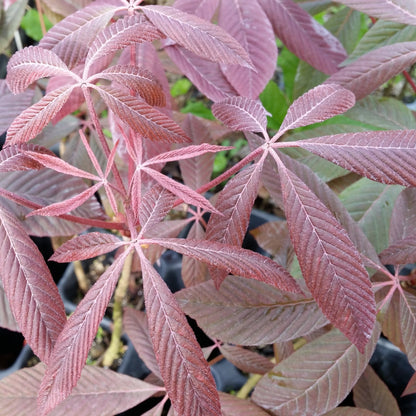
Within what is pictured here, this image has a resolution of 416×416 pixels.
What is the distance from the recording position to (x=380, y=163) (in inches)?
20.6

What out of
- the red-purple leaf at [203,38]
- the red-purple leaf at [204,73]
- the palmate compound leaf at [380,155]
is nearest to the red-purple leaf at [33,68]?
the red-purple leaf at [203,38]

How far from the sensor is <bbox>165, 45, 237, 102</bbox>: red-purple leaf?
78 centimetres

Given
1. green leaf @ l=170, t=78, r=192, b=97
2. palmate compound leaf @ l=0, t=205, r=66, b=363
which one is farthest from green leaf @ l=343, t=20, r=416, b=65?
green leaf @ l=170, t=78, r=192, b=97

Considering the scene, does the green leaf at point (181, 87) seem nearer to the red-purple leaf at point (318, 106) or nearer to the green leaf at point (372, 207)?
the green leaf at point (372, 207)

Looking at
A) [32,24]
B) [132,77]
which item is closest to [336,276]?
[132,77]

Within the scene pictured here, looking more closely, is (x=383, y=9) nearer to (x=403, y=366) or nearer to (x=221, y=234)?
(x=221, y=234)

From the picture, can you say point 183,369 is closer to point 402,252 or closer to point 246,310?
point 246,310

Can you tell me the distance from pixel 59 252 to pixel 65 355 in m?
0.12

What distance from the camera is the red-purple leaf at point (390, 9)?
2.36 ft

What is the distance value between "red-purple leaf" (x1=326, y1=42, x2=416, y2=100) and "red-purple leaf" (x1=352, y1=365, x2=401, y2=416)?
58cm

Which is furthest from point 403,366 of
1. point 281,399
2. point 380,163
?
point 380,163

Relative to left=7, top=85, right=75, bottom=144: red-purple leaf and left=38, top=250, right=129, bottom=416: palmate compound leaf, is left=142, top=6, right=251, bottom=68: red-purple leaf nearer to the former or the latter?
left=7, top=85, right=75, bottom=144: red-purple leaf

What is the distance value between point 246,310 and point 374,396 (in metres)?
0.38

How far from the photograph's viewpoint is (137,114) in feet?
1.78
